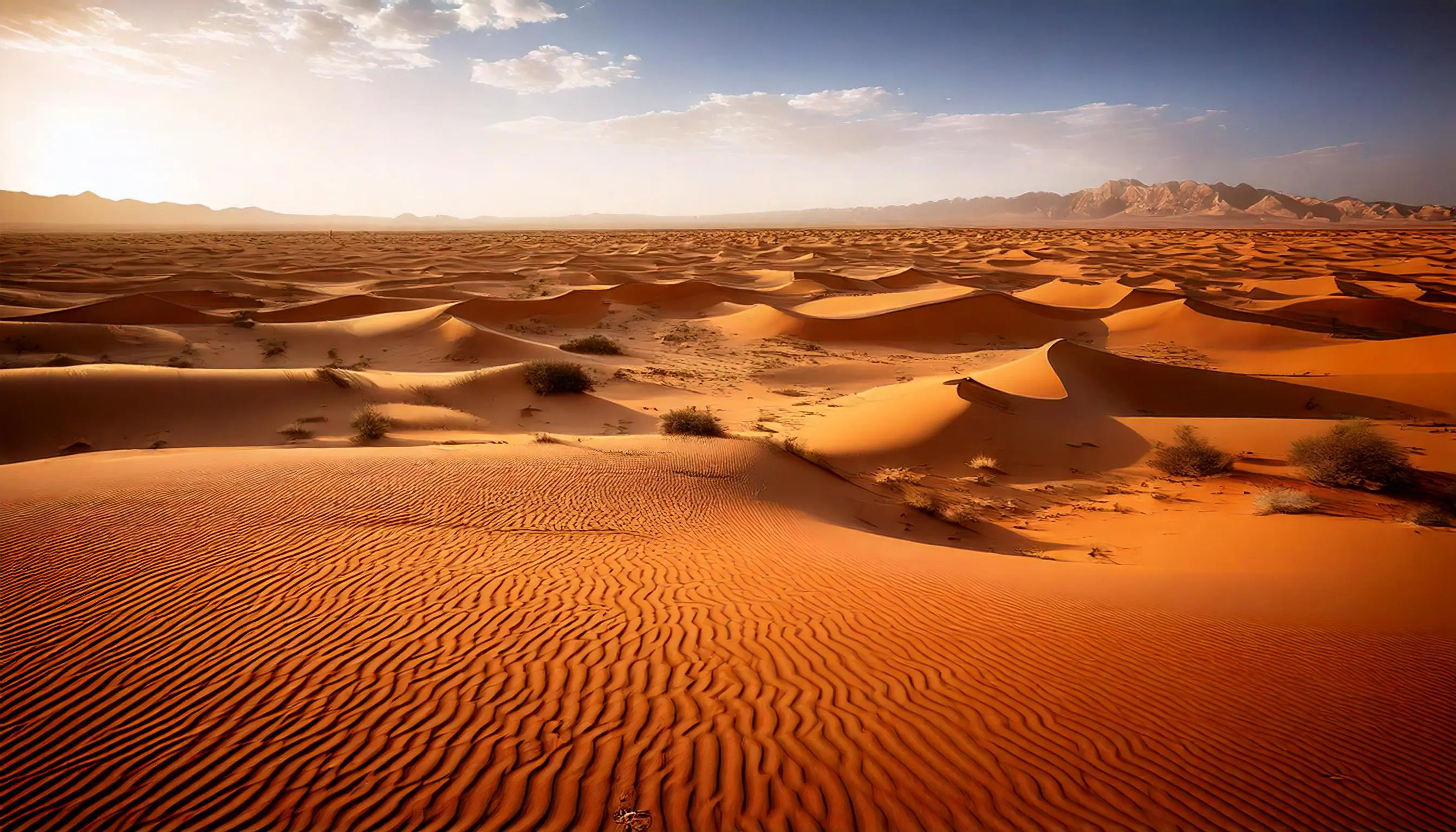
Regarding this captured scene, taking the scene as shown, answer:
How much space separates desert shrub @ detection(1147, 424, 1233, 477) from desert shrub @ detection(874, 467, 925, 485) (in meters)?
4.51

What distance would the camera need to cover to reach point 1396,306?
2727 centimetres

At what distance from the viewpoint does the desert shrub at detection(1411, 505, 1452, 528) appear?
777cm

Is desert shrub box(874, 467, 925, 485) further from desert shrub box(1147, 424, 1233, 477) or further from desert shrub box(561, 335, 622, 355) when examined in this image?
desert shrub box(561, 335, 622, 355)

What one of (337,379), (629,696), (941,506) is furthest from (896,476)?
(337,379)

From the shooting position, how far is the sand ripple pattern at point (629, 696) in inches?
121

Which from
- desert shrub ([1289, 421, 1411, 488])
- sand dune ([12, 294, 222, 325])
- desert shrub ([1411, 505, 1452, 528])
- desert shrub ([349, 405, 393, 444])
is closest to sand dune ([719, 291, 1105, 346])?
desert shrub ([1289, 421, 1411, 488])

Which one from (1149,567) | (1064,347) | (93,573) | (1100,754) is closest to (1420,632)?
(1149,567)

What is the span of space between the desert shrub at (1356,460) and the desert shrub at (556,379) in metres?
15.8

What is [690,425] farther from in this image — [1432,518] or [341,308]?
[341,308]

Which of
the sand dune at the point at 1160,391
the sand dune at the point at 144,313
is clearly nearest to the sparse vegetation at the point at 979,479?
the sand dune at the point at 1160,391

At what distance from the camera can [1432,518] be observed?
7.82m

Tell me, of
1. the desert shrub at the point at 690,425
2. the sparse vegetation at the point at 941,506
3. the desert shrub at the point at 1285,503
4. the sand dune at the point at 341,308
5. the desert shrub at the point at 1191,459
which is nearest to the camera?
the desert shrub at the point at 1285,503

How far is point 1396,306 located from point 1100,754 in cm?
3801

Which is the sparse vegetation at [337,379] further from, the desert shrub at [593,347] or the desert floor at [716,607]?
the desert shrub at [593,347]
